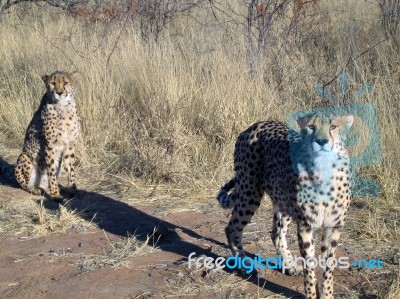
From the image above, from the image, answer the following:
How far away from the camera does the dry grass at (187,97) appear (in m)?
5.14

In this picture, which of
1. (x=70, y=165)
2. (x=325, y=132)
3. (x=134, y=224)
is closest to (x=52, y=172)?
Result: (x=70, y=165)

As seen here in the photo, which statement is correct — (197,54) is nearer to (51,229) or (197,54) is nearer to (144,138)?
(144,138)

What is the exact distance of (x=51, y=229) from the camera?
4.45m

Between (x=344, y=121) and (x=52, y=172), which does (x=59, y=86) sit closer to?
(x=52, y=172)

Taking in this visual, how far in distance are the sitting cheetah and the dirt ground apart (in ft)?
0.93

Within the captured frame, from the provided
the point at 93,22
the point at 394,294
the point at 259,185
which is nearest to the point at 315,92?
the point at 259,185

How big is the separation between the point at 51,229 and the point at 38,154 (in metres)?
1.23

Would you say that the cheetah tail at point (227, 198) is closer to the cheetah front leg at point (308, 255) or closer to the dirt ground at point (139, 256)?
the dirt ground at point (139, 256)

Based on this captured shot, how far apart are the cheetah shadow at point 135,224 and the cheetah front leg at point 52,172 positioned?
0.24 ft

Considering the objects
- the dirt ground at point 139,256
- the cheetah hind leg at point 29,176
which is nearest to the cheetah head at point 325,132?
the dirt ground at point 139,256

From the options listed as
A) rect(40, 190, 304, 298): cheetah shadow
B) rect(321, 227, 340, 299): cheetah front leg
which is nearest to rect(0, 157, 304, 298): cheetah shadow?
rect(40, 190, 304, 298): cheetah shadow

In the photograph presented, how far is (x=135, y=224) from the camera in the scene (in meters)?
4.57

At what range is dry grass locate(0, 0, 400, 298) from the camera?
5137mm

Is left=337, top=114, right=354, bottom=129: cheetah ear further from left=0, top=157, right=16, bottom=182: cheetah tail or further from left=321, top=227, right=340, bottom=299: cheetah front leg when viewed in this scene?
left=0, top=157, right=16, bottom=182: cheetah tail
